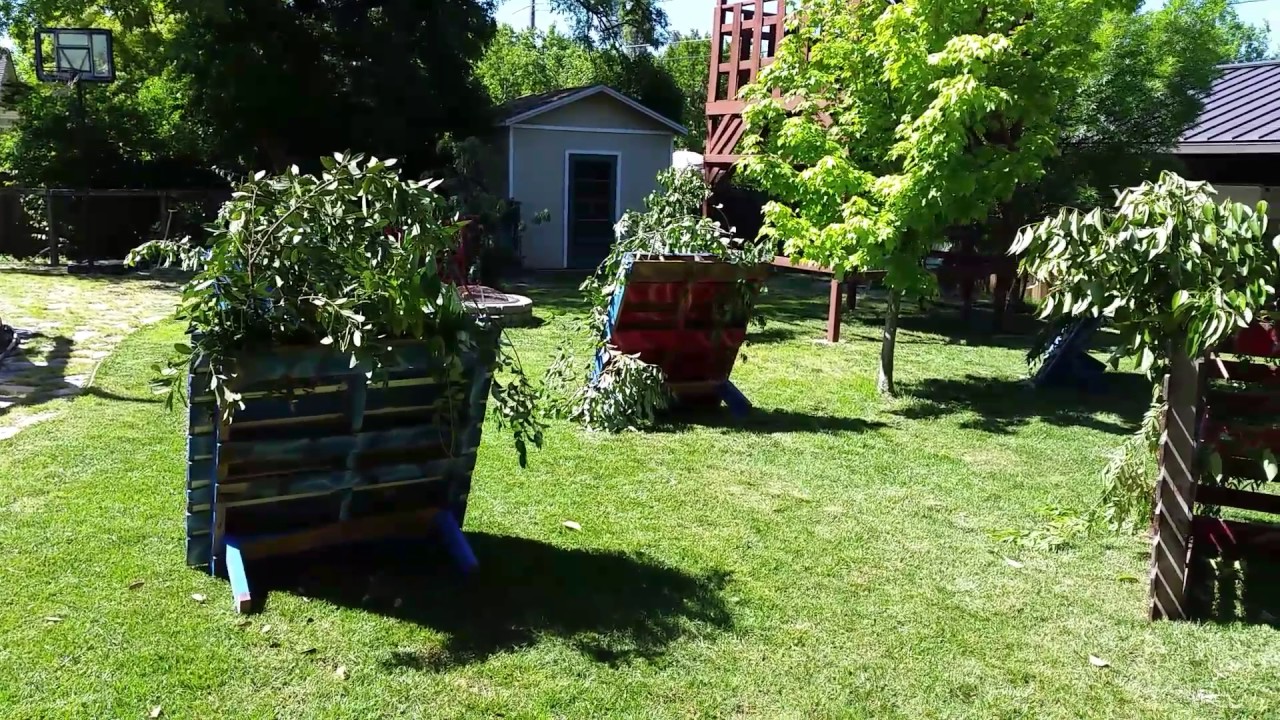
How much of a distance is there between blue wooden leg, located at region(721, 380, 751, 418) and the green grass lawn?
0.93 meters

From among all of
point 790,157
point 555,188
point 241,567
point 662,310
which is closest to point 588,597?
point 241,567

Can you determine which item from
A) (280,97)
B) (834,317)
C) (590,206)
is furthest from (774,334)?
(280,97)

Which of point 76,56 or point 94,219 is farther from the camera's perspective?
point 76,56

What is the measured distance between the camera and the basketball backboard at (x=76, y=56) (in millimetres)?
15680

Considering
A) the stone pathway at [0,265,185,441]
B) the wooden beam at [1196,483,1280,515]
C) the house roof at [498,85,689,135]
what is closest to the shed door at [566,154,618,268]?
the house roof at [498,85,689,135]

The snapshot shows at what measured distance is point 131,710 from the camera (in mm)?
2871

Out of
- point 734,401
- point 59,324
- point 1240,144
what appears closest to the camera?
point 734,401

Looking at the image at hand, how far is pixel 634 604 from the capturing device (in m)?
3.71

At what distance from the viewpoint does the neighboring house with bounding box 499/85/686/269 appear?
17422 mm

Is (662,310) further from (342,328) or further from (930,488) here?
(342,328)

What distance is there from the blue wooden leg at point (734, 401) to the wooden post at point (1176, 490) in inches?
133

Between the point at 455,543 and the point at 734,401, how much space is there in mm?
3309

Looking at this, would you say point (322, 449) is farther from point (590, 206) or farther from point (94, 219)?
point (590, 206)

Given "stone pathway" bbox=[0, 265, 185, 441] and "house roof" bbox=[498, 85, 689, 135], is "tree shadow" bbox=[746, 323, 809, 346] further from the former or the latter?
"house roof" bbox=[498, 85, 689, 135]
